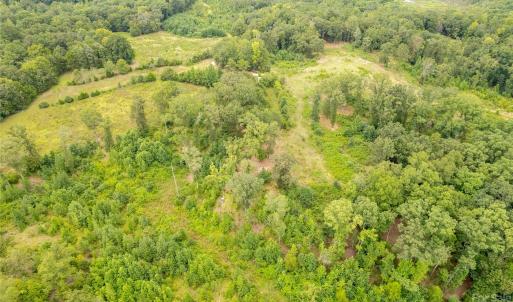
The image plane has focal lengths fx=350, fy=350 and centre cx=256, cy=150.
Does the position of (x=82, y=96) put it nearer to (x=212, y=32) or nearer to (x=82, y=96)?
(x=82, y=96)

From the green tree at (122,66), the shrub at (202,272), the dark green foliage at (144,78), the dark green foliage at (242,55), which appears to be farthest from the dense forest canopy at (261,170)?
the dark green foliage at (144,78)

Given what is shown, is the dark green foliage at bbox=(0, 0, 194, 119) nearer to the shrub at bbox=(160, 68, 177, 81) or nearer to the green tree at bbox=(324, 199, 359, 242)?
the shrub at bbox=(160, 68, 177, 81)

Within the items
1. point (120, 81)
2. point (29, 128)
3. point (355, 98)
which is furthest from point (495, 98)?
point (29, 128)

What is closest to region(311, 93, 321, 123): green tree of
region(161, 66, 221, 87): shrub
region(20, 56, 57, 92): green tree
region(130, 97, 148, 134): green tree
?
region(161, 66, 221, 87): shrub

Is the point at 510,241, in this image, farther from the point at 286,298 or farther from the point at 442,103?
the point at 442,103

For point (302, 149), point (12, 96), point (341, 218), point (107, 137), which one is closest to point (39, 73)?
point (12, 96)

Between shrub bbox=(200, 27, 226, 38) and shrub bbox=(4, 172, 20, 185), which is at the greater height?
shrub bbox=(200, 27, 226, 38)
